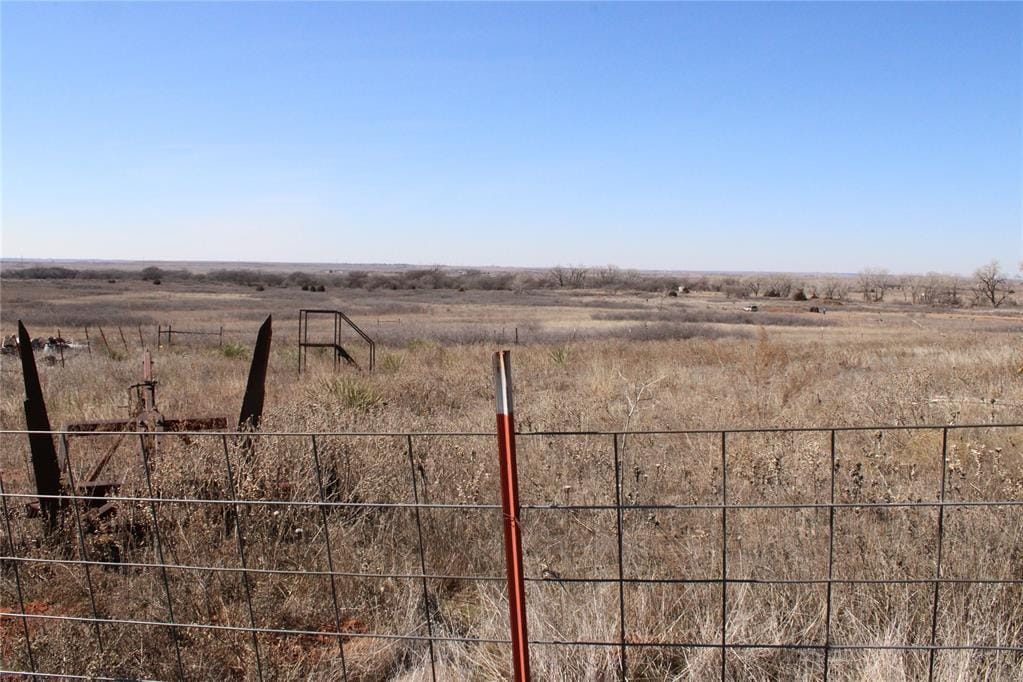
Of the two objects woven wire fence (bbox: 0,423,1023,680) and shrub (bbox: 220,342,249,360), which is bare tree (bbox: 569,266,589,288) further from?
woven wire fence (bbox: 0,423,1023,680)

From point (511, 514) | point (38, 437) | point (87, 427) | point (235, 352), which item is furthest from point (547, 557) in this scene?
point (235, 352)

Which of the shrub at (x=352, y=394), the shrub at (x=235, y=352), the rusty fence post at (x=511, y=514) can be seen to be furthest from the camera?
the shrub at (x=235, y=352)

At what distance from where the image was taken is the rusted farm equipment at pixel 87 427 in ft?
13.1

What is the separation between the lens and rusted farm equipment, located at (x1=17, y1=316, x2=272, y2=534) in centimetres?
401

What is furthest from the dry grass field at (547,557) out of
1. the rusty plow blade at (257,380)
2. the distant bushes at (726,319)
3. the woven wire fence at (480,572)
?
the distant bushes at (726,319)

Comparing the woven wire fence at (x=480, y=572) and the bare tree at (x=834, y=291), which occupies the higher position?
the woven wire fence at (x=480, y=572)

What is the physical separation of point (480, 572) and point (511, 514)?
269 centimetres

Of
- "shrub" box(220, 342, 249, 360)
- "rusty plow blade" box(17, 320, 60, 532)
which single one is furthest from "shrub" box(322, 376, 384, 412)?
"shrub" box(220, 342, 249, 360)

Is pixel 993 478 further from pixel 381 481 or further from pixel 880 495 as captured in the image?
pixel 381 481

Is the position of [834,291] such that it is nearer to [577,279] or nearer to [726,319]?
[577,279]

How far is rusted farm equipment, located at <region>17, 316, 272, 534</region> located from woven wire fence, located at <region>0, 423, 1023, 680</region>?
8 cm

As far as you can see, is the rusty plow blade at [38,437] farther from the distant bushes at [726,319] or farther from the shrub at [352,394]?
the distant bushes at [726,319]

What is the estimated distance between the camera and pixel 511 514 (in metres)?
1.73

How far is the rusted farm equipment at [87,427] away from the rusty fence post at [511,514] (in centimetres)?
176
